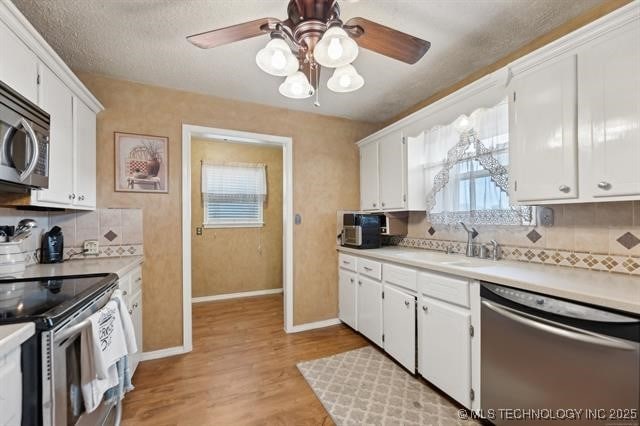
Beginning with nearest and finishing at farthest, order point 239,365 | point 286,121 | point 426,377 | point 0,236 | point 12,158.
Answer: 1. point 12,158
2. point 0,236
3. point 426,377
4. point 239,365
5. point 286,121

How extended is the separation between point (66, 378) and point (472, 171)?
2.73 meters

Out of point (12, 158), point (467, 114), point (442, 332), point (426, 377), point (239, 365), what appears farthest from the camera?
point (239, 365)

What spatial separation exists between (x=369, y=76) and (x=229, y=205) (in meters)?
2.90

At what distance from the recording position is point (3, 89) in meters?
1.22

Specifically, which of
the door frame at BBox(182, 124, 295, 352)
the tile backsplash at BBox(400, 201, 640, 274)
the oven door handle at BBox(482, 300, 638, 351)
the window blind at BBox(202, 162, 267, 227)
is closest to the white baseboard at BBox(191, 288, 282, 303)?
the window blind at BBox(202, 162, 267, 227)

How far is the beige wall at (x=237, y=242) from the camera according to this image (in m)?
4.14

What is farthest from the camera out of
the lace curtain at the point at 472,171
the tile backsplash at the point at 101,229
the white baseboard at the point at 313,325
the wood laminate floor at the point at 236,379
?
the white baseboard at the point at 313,325

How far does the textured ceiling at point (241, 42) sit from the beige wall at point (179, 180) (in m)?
0.19

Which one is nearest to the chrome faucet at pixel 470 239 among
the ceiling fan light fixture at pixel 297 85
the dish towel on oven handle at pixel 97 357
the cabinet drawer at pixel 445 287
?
the cabinet drawer at pixel 445 287

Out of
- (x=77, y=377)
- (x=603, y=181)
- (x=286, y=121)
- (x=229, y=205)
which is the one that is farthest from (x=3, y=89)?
(x=229, y=205)

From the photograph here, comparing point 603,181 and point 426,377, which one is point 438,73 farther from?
point 426,377

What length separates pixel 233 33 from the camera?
51.0 inches

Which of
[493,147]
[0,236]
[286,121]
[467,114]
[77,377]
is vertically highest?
[286,121]

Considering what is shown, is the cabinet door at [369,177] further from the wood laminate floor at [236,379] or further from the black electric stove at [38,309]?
the black electric stove at [38,309]
